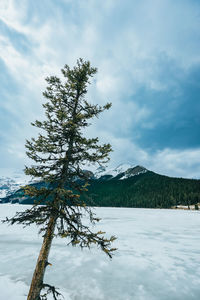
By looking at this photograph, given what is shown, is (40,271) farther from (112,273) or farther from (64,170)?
(112,273)

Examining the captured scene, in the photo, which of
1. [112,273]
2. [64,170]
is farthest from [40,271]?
[112,273]

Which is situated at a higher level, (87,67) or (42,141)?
(87,67)

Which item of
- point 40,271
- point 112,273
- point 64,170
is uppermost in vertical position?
point 64,170

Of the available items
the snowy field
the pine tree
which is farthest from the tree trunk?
the snowy field

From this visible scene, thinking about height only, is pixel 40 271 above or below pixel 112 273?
above

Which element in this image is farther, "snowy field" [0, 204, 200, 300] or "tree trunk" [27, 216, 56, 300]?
"snowy field" [0, 204, 200, 300]

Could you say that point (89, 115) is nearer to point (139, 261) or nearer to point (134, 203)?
point (139, 261)

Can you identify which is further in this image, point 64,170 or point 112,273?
point 112,273

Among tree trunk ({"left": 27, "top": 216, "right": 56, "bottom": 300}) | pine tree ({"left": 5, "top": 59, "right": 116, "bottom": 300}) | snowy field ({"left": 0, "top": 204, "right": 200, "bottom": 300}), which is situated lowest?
snowy field ({"left": 0, "top": 204, "right": 200, "bottom": 300})

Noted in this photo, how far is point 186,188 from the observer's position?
13075 centimetres

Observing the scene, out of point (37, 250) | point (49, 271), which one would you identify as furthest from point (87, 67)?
point (37, 250)

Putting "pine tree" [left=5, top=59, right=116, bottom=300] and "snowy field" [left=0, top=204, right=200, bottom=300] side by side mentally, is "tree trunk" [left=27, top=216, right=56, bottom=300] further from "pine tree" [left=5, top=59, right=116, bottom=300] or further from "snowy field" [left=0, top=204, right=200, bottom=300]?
"snowy field" [left=0, top=204, right=200, bottom=300]

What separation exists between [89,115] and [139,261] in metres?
13.2

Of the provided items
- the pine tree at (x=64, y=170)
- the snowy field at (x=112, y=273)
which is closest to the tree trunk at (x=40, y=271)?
the pine tree at (x=64, y=170)
